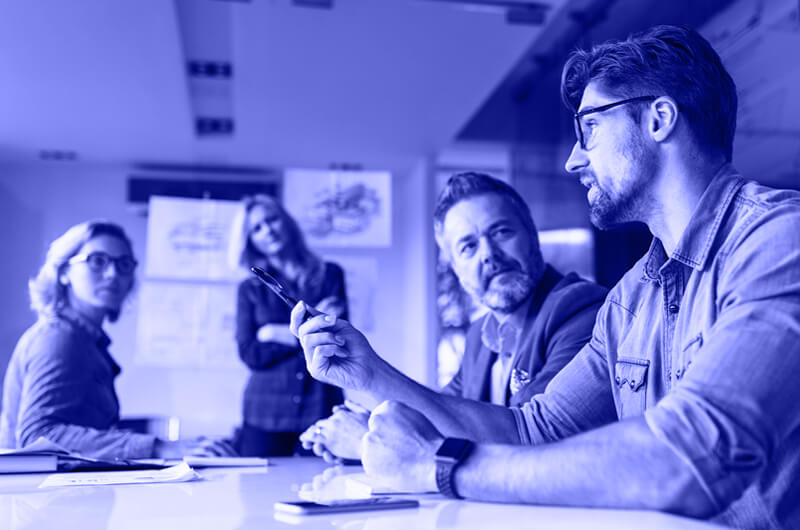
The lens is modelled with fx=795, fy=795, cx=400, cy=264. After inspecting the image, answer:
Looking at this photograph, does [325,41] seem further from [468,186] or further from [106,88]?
[468,186]

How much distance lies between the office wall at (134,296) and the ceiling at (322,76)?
0.16 meters

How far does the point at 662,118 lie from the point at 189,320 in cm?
283

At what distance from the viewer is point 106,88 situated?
346 cm

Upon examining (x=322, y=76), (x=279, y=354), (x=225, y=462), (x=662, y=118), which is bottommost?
(x=225, y=462)

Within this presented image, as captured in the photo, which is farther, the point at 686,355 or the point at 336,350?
the point at 336,350

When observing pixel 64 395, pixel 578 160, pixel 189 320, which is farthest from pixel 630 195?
pixel 189 320

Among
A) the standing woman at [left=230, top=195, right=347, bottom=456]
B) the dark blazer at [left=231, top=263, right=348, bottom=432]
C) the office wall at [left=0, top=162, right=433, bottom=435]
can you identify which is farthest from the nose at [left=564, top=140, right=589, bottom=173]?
the office wall at [left=0, top=162, right=433, bottom=435]

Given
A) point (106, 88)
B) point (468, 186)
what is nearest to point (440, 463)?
point (468, 186)

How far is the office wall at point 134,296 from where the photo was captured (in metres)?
3.49

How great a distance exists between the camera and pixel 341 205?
3850 mm

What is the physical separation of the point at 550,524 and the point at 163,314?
3.13 metres

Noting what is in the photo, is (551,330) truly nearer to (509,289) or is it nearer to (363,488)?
(509,289)

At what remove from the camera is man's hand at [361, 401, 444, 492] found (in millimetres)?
960

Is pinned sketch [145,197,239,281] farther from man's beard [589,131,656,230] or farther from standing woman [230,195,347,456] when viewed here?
man's beard [589,131,656,230]
